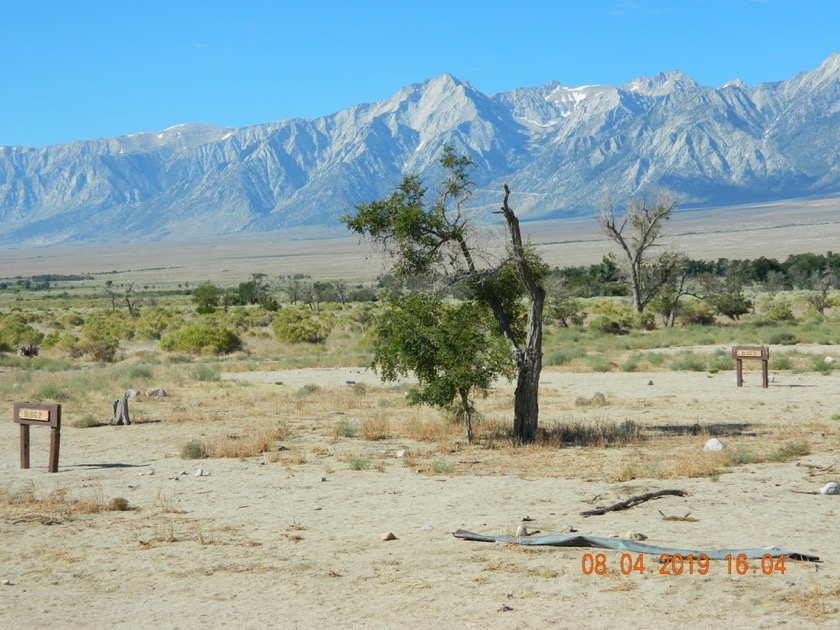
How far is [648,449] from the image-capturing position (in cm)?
1725

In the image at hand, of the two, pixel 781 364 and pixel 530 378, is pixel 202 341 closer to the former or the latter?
pixel 781 364

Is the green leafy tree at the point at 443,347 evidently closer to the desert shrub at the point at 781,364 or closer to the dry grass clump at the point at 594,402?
the dry grass clump at the point at 594,402

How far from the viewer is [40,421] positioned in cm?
1645

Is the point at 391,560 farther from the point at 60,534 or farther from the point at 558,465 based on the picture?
the point at 558,465

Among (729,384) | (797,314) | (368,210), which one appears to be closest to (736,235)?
(797,314)

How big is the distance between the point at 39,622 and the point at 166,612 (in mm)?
1049

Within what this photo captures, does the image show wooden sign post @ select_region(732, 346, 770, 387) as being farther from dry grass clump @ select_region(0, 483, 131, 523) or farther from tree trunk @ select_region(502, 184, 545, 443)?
dry grass clump @ select_region(0, 483, 131, 523)

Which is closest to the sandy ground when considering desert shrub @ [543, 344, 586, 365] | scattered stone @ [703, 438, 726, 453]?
scattered stone @ [703, 438, 726, 453]

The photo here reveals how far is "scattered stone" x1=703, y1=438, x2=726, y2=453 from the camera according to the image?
655 inches

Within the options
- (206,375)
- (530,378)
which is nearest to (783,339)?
(206,375)

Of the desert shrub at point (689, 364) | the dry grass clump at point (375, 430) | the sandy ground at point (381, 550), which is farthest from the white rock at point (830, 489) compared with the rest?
the desert shrub at point (689, 364)

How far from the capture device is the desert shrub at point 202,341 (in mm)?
41875

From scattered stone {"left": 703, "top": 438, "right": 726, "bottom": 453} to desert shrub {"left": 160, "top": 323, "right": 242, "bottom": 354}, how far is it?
2791 centimetres

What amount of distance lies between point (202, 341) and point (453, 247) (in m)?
25.7
